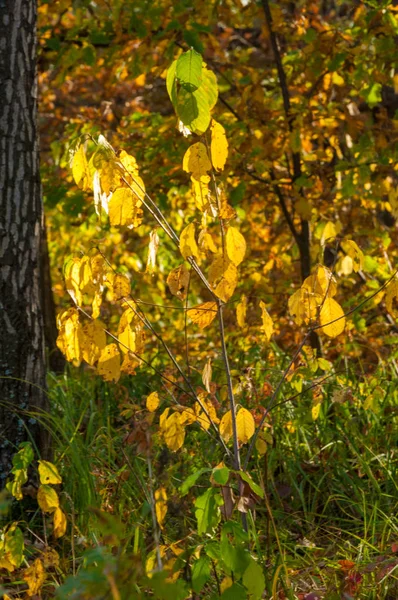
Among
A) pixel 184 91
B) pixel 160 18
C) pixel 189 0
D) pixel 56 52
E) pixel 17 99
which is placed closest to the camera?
pixel 184 91

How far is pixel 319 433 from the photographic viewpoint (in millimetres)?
4215

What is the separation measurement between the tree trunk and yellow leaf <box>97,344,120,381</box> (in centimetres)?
101

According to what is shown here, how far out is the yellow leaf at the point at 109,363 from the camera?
259 cm

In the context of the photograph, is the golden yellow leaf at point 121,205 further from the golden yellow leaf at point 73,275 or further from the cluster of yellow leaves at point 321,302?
the cluster of yellow leaves at point 321,302

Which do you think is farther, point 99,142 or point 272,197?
point 272,197

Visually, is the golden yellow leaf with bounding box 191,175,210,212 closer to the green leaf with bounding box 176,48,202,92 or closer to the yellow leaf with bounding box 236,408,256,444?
the green leaf with bounding box 176,48,202,92

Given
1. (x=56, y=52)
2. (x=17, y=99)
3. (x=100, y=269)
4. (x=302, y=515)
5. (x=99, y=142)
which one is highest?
(x=56, y=52)

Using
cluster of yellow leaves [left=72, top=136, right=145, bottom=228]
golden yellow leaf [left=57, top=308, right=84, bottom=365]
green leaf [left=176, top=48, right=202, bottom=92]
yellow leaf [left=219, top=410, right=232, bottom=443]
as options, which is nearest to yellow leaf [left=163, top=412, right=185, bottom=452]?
yellow leaf [left=219, top=410, right=232, bottom=443]

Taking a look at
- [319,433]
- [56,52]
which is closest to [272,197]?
[56,52]

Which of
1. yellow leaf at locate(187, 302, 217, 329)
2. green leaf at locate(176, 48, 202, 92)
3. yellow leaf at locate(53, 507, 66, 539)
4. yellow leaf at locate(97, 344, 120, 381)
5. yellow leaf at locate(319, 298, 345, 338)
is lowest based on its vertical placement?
yellow leaf at locate(53, 507, 66, 539)

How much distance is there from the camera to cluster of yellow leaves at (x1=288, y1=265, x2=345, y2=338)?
260cm

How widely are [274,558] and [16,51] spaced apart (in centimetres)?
230

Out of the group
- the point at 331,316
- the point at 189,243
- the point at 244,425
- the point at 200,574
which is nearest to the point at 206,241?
the point at 189,243

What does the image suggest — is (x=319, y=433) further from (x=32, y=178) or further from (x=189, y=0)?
(x=189, y=0)
